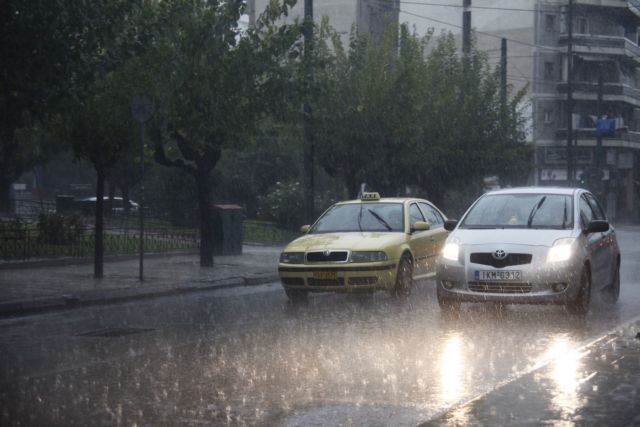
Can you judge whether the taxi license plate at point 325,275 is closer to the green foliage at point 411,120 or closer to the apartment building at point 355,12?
the green foliage at point 411,120

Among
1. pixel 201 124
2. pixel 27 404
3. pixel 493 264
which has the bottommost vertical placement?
pixel 27 404

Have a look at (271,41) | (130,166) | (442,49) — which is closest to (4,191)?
(130,166)

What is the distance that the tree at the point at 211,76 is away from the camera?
65.7 feet

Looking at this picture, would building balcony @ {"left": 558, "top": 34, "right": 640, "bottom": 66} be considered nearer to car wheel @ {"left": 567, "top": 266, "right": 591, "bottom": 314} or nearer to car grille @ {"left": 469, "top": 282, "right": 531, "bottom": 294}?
car wheel @ {"left": 567, "top": 266, "right": 591, "bottom": 314}

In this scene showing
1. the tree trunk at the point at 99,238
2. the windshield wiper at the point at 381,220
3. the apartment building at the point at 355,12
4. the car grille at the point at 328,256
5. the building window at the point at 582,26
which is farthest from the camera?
the building window at the point at 582,26

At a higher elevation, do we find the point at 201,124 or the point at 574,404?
the point at 201,124

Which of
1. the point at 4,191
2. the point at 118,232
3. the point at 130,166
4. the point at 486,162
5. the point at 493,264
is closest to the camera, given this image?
the point at 493,264

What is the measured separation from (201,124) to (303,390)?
13.1 metres

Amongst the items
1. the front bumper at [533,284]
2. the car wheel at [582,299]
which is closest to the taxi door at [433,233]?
the car wheel at [582,299]

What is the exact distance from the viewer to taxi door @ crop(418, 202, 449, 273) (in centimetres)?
1752

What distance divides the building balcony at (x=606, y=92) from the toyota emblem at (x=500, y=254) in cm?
5759

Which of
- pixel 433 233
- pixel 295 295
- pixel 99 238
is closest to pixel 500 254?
pixel 295 295

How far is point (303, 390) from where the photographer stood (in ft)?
26.1

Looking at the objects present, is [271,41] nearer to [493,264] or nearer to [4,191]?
[493,264]
